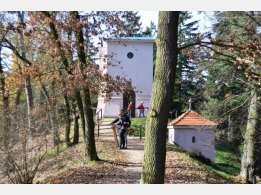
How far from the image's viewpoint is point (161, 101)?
8.00 metres

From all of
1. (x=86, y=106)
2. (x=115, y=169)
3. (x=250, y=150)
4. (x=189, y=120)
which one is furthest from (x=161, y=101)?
(x=189, y=120)

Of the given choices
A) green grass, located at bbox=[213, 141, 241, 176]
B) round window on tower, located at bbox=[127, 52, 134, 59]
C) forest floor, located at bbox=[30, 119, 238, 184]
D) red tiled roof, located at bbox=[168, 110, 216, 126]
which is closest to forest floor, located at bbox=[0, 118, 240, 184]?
forest floor, located at bbox=[30, 119, 238, 184]

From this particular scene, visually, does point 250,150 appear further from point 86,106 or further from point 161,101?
point 161,101

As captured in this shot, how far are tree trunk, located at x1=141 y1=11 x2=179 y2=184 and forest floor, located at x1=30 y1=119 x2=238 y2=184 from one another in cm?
516

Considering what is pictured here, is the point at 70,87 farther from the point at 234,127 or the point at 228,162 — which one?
the point at 228,162

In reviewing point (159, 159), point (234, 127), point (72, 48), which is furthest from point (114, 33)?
point (159, 159)

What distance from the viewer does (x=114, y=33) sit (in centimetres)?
1672

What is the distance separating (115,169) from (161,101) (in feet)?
26.0

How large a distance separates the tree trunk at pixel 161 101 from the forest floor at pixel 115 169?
16.9ft

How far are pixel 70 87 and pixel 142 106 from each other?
74.6ft

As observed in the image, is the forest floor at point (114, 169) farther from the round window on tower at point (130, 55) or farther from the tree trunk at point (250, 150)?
the round window on tower at point (130, 55)

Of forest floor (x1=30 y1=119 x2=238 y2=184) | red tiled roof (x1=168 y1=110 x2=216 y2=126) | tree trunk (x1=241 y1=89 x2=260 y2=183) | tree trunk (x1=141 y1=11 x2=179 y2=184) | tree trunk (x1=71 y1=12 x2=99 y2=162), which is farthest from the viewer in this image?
red tiled roof (x1=168 y1=110 x2=216 y2=126)

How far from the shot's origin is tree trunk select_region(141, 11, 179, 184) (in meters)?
7.98

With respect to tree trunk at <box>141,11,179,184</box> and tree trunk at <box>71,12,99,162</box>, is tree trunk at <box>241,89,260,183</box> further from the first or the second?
tree trunk at <box>141,11,179,184</box>
